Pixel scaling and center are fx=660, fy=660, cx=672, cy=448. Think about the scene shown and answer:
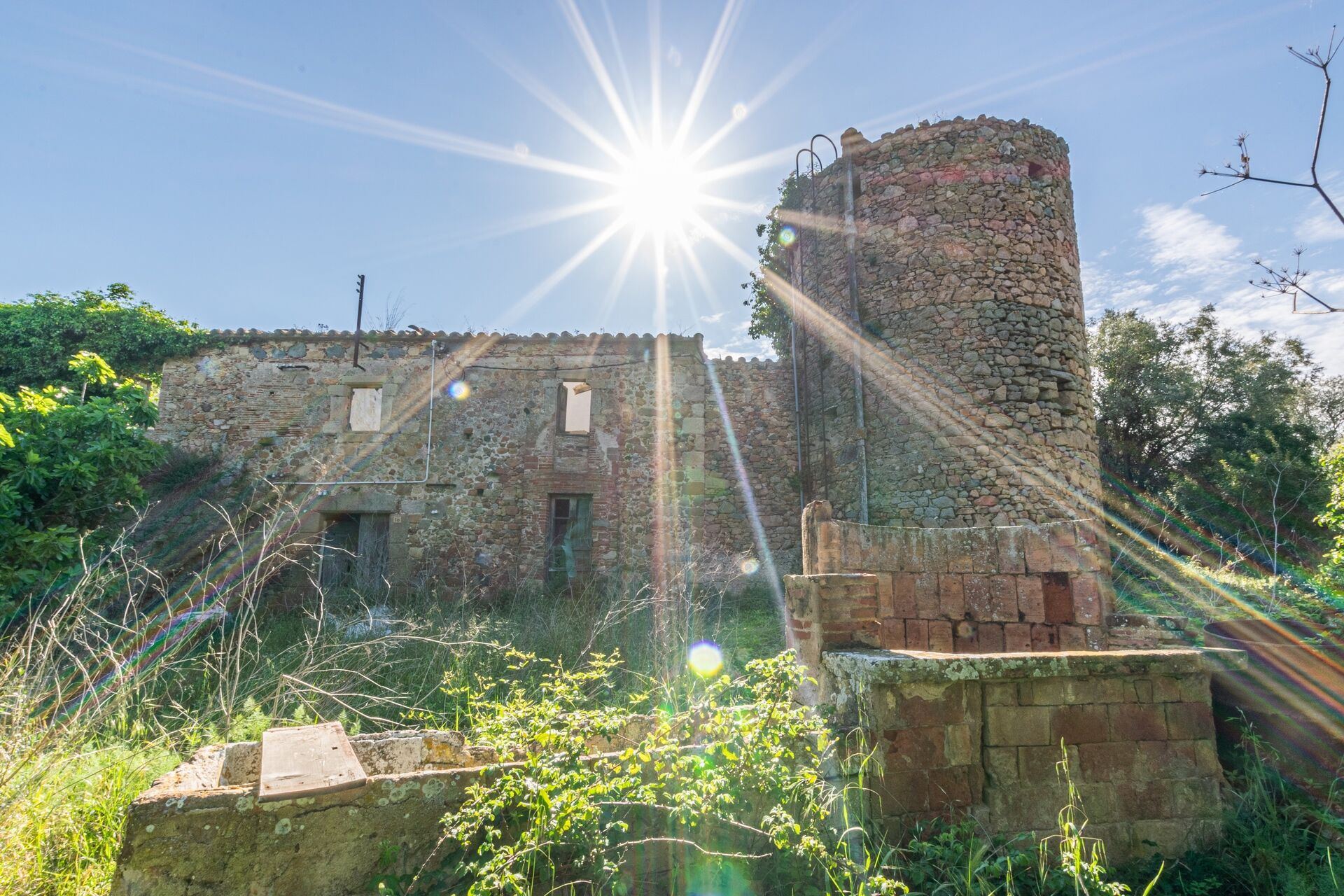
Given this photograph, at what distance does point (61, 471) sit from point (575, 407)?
9201mm

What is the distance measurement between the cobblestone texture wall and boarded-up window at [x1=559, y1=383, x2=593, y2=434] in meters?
0.21

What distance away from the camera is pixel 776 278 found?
1259cm

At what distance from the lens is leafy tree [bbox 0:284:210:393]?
466 inches

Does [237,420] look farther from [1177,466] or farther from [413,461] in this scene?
[1177,466]

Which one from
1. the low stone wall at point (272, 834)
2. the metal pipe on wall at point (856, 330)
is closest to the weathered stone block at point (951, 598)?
the low stone wall at point (272, 834)

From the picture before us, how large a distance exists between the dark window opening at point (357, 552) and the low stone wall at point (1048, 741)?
9289 mm

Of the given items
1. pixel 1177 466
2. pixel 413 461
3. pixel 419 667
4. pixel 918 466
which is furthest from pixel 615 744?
pixel 1177 466

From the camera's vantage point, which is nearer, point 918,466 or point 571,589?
point 918,466

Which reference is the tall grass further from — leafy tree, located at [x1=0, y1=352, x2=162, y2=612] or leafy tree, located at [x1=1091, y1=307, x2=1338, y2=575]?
leafy tree, located at [x1=1091, y1=307, x2=1338, y2=575]

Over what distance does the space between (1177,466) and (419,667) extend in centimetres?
1627

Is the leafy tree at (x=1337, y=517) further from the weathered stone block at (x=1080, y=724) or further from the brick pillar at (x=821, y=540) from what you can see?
the brick pillar at (x=821, y=540)

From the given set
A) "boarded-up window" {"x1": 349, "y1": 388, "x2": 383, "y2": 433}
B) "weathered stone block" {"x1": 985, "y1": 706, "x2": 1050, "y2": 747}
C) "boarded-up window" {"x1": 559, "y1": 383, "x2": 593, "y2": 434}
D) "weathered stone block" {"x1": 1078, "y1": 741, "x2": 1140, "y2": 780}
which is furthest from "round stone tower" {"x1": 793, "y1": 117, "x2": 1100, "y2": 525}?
"boarded-up window" {"x1": 349, "y1": 388, "x2": 383, "y2": 433}

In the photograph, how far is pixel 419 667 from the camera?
630 centimetres

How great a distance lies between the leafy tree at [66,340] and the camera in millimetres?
11844
